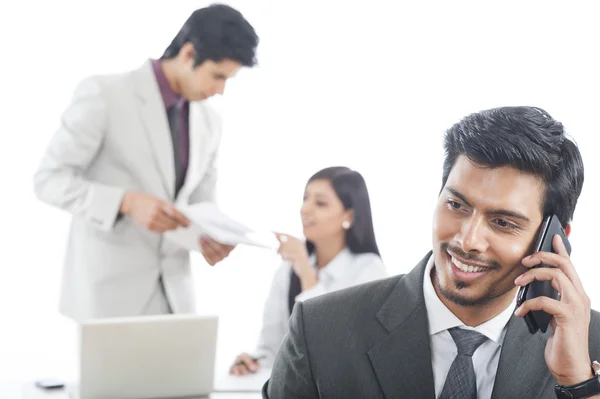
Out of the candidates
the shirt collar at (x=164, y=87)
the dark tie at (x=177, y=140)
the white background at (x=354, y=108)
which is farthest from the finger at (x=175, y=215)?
the white background at (x=354, y=108)

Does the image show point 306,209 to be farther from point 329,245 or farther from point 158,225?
point 158,225

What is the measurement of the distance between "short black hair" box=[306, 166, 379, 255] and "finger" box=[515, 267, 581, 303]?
1.60 meters

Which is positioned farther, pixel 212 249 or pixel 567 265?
pixel 212 249

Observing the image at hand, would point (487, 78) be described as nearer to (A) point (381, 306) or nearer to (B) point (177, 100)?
(B) point (177, 100)

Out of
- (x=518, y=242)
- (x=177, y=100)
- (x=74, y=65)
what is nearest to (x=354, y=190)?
(x=177, y=100)

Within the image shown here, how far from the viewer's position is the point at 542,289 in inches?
59.4

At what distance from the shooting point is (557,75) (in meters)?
3.94

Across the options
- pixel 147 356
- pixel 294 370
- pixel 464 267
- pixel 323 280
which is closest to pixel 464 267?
pixel 464 267

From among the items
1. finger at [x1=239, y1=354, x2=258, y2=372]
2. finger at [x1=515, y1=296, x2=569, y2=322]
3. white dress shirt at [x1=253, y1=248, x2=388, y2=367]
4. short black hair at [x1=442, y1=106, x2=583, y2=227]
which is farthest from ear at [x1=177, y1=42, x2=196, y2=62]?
finger at [x1=515, y1=296, x2=569, y2=322]

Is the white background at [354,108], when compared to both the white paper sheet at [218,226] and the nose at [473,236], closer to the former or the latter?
the white paper sheet at [218,226]

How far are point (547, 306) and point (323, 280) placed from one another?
5.44ft

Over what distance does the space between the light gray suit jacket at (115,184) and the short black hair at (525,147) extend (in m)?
1.47

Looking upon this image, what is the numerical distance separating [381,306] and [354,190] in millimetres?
1559

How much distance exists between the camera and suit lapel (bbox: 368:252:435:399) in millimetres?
1488
